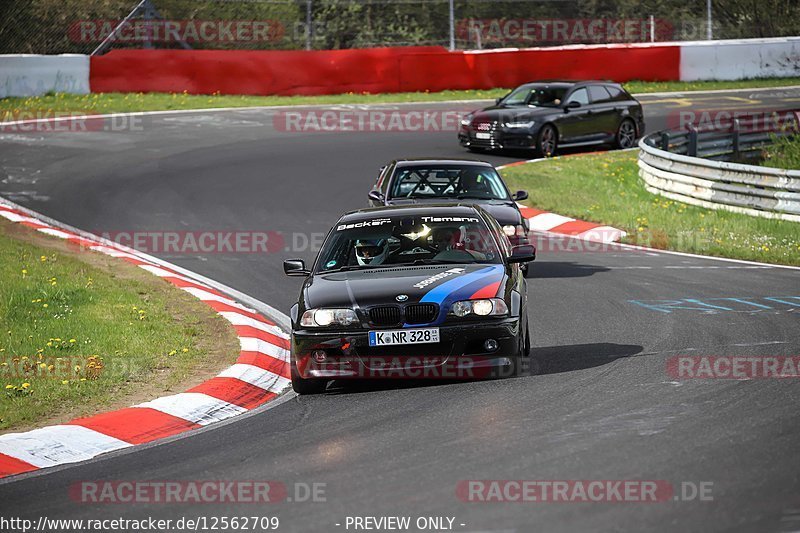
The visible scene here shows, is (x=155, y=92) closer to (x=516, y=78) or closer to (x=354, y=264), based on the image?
(x=516, y=78)

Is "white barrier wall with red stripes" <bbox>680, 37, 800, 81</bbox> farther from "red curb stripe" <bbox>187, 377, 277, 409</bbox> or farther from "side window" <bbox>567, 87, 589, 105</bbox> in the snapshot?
"red curb stripe" <bbox>187, 377, 277, 409</bbox>

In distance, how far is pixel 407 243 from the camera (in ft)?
34.2

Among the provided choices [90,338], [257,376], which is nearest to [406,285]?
[257,376]

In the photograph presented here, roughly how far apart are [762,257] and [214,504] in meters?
12.1

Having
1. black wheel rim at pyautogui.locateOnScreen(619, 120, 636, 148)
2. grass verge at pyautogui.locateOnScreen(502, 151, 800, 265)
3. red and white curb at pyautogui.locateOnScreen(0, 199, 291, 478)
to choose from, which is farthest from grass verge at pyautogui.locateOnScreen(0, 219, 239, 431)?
black wheel rim at pyautogui.locateOnScreen(619, 120, 636, 148)

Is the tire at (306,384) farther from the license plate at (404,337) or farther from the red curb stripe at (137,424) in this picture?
the red curb stripe at (137,424)

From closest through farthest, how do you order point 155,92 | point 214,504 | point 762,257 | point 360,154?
point 214,504 → point 762,257 → point 360,154 → point 155,92

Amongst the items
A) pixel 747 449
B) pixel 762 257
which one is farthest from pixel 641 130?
pixel 747 449

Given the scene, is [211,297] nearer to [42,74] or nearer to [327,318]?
[327,318]

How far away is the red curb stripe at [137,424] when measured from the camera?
8414mm

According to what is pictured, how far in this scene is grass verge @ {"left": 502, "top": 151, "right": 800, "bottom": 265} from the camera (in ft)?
58.6

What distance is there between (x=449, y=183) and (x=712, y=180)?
23.7 feet

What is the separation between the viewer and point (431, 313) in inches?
364

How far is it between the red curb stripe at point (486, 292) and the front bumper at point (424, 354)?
202 millimetres
